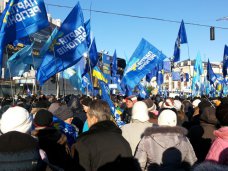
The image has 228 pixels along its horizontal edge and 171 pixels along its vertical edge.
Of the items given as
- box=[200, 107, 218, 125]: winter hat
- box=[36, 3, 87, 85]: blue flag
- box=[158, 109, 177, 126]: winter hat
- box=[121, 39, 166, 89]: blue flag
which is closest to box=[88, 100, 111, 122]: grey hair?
box=[158, 109, 177, 126]: winter hat

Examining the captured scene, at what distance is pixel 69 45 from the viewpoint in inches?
418

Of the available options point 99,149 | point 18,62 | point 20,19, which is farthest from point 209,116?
point 18,62

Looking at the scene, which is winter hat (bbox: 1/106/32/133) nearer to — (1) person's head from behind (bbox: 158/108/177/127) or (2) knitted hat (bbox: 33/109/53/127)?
(2) knitted hat (bbox: 33/109/53/127)

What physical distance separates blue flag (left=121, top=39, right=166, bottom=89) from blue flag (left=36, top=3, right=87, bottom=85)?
9.85 ft

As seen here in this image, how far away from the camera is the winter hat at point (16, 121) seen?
283cm

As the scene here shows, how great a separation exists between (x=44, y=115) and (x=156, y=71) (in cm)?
2283

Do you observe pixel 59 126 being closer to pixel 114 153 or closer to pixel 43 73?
pixel 114 153

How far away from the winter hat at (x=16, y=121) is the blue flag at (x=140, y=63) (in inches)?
411

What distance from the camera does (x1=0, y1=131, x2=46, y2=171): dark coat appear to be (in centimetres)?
217

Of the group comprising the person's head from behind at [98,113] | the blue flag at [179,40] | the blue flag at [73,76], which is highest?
the blue flag at [179,40]

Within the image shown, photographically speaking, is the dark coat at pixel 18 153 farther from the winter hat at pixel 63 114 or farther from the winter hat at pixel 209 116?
the winter hat at pixel 63 114

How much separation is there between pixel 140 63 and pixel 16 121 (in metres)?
10.9

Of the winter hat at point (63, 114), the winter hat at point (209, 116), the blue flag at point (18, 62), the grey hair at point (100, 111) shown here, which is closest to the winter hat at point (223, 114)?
the grey hair at point (100, 111)

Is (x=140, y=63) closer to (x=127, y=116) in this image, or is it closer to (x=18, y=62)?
(x=127, y=116)
